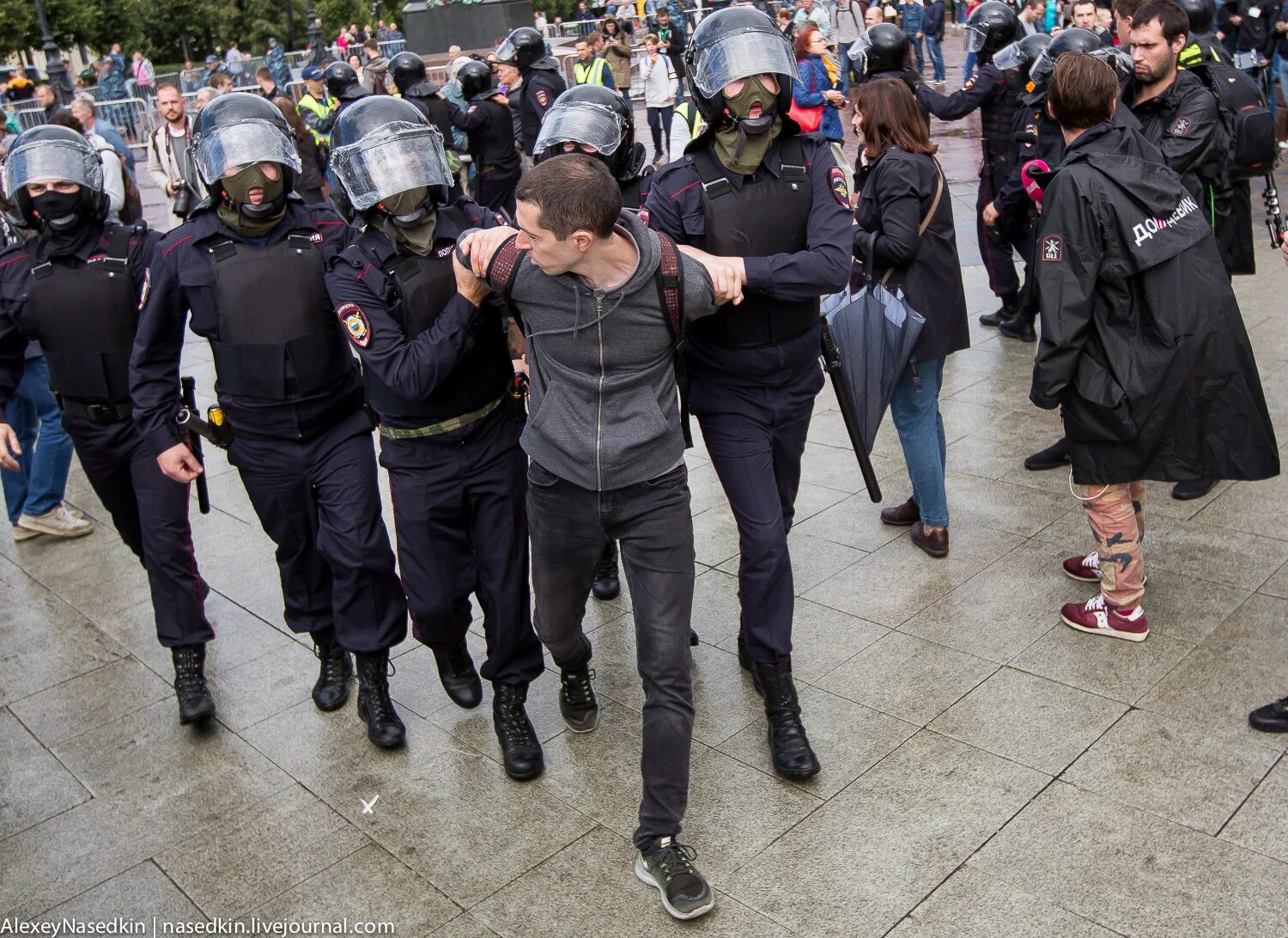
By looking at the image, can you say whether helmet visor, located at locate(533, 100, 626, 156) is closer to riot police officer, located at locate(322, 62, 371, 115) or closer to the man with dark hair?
the man with dark hair

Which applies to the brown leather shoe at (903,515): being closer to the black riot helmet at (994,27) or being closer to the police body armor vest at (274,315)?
the police body armor vest at (274,315)

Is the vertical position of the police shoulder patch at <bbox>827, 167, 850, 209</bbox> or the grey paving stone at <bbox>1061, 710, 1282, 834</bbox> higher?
the police shoulder patch at <bbox>827, 167, 850, 209</bbox>

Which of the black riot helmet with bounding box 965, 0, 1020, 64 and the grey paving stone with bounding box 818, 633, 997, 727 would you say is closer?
the grey paving stone with bounding box 818, 633, 997, 727

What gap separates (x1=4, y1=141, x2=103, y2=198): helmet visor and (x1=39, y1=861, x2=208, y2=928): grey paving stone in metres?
2.39

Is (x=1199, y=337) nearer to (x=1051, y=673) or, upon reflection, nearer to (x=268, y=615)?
(x=1051, y=673)

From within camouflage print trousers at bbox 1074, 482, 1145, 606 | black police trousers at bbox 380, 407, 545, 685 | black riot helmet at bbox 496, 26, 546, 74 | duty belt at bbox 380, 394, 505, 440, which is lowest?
camouflage print trousers at bbox 1074, 482, 1145, 606

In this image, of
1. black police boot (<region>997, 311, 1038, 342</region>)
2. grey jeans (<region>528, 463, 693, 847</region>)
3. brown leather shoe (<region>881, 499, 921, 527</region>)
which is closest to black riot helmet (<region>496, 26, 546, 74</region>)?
black police boot (<region>997, 311, 1038, 342</region>)

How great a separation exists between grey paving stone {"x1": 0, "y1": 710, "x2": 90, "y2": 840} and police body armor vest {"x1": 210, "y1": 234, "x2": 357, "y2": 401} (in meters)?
1.43

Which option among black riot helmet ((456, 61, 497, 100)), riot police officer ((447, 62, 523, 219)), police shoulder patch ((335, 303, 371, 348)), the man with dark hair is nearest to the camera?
police shoulder patch ((335, 303, 371, 348))

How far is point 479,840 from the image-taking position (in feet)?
11.8

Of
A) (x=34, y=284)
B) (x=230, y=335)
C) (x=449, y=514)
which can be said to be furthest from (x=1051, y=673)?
(x=34, y=284)

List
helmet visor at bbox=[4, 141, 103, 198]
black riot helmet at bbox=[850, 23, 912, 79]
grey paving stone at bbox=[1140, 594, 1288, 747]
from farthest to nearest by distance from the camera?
black riot helmet at bbox=[850, 23, 912, 79]
helmet visor at bbox=[4, 141, 103, 198]
grey paving stone at bbox=[1140, 594, 1288, 747]

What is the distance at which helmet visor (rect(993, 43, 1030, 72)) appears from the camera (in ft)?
24.8

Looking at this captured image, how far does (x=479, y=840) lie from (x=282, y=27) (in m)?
45.2
